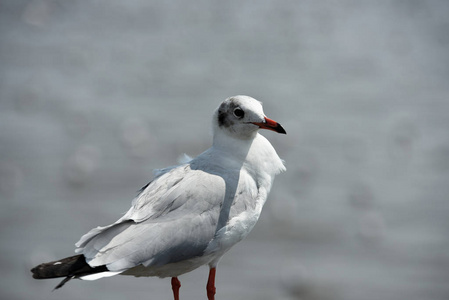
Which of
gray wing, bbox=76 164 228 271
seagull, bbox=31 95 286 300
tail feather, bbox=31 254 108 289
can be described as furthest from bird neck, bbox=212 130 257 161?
tail feather, bbox=31 254 108 289

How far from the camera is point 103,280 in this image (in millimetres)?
6996

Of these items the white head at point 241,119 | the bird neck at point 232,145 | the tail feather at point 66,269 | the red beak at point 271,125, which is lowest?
the tail feather at point 66,269

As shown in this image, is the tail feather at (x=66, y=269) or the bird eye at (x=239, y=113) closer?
the tail feather at (x=66, y=269)

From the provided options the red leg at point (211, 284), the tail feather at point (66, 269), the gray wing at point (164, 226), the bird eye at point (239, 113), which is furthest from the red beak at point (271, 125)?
the tail feather at point (66, 269)

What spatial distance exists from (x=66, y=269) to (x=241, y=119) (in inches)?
59.8

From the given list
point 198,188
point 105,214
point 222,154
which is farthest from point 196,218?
point 105,214

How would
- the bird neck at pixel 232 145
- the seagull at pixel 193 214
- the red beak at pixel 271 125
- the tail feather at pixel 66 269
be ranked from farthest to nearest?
the bird neck at pixel 232 145
the red beak at pixel 271 125
the seagull at pixel 193 214
the tail feather at pixel 66 269

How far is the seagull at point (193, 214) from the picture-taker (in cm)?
389

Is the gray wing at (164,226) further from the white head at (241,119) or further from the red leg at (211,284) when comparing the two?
the red leg at (211,284)

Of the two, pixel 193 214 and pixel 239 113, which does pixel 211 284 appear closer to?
pixel 193 214

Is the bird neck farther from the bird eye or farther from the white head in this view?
the bird eye

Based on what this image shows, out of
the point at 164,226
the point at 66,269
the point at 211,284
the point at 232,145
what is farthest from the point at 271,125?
the point at 66,269

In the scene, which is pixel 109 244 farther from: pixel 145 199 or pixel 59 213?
pixel 59 213

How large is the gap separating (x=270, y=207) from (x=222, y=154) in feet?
13.1
